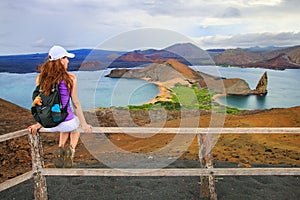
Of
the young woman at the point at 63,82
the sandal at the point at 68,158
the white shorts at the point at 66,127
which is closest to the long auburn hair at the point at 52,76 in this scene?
the young woman at the point at 63,82

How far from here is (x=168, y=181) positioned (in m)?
3.51

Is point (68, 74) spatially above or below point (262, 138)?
above

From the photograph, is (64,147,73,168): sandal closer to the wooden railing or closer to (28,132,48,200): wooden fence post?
the wooden railing

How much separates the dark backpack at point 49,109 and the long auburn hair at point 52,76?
0.13ft

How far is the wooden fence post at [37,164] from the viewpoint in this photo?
8.34 feet

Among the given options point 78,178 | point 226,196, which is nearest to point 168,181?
point 226,196

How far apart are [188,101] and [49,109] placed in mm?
4049

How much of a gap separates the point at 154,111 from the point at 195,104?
97cm

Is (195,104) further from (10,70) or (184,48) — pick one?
(10,70)

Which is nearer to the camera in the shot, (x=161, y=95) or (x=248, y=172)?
(x=248, y=172)

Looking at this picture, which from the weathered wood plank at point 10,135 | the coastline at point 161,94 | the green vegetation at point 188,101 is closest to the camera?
the weathered wood plank at point 10,135

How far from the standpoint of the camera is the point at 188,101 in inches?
239

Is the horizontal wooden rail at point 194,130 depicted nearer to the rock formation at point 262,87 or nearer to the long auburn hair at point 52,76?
the long auburn hair at point 52,76

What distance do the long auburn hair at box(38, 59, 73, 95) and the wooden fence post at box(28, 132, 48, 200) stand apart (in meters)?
0.45
